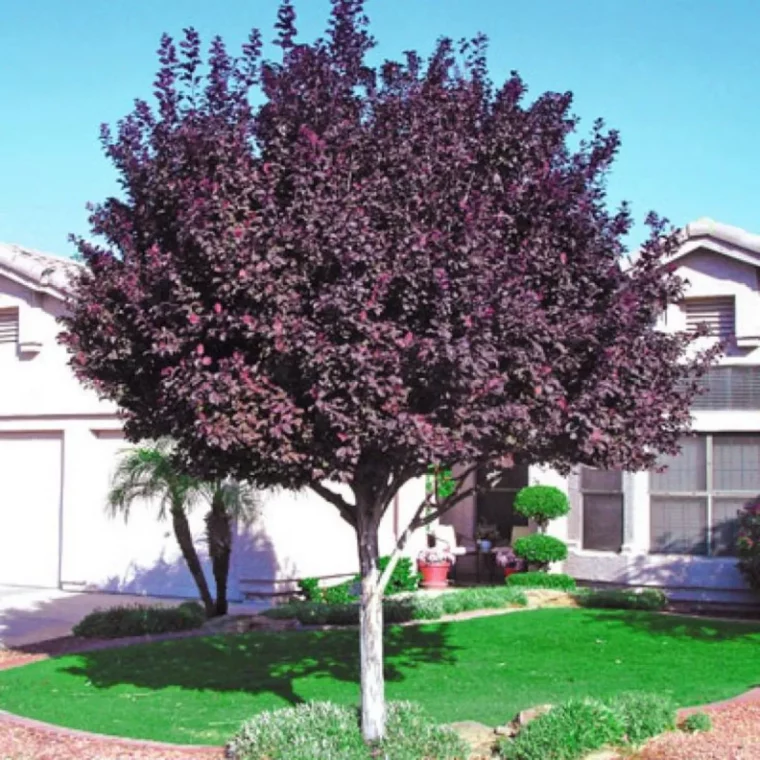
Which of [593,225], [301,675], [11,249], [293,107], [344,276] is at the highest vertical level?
[11,249]

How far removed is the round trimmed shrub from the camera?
16047mm

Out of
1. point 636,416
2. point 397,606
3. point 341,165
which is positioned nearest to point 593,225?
point 636,416

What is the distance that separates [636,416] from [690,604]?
8.47 meters

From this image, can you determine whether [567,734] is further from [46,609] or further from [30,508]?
[30,508]

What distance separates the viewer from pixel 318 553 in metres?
16.7

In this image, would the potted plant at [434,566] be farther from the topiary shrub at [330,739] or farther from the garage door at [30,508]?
the topiary shrub at [330,739]

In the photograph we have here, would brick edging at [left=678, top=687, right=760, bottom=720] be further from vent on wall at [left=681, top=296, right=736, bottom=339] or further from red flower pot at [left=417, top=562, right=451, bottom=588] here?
red flower pot at [left=417, top=562, right=451, bottom=588]

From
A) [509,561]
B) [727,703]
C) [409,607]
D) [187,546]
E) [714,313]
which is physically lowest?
[727,703]

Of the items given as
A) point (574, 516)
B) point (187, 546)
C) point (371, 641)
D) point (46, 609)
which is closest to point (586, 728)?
point (371, 641)

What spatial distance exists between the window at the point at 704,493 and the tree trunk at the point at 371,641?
846cm

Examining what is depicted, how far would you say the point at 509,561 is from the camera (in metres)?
17.0

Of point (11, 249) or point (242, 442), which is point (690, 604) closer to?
point (242, 442)

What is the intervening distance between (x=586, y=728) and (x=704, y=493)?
29.4 feet

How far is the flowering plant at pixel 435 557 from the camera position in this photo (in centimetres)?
1728
